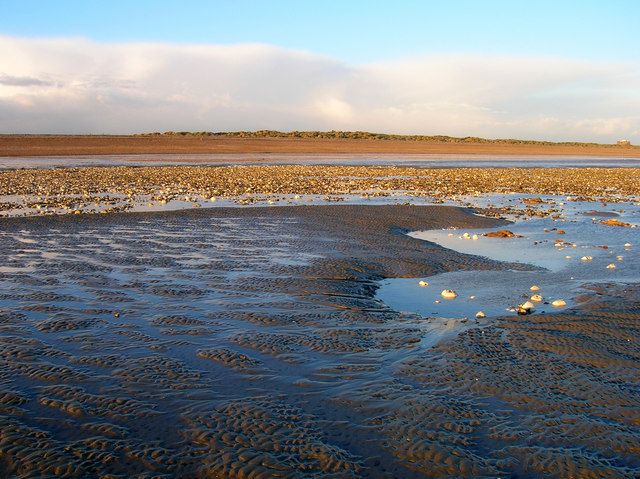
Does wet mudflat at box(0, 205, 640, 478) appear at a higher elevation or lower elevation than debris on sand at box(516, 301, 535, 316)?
lower

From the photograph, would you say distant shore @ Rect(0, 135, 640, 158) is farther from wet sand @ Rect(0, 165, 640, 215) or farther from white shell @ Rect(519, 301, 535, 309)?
white shell @ Rect(519, 301, 535, 309)

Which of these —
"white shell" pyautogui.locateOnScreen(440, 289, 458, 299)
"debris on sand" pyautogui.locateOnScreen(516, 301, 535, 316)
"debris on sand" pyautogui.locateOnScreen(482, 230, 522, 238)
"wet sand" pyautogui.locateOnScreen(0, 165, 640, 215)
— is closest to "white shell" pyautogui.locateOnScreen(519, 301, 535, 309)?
"debris on sand" pyautogui.locateOnScreen(516, 301, 535, 316)

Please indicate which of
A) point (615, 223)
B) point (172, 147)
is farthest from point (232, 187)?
point (172, 147)

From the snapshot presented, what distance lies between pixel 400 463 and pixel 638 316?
4.88m

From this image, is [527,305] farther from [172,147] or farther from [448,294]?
[172,147]

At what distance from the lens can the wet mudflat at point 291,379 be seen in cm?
458

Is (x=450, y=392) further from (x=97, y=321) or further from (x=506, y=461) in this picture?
(x=97, y=321)

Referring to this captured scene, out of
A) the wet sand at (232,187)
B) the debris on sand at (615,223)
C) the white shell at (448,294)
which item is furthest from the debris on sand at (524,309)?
the wet sand at (232,187)

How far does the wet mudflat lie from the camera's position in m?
4.58

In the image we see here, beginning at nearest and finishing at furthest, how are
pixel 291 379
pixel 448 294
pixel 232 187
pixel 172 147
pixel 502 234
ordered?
pixel 291 379
pixel 448 294
pixel 502 234
pixel 232 187
pixel 172 147

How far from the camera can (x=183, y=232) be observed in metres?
14.4

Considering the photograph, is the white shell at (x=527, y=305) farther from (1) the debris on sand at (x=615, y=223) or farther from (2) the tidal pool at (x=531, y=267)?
(1) the debris on sand at (x=615, y=223)

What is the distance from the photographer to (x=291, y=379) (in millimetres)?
5973

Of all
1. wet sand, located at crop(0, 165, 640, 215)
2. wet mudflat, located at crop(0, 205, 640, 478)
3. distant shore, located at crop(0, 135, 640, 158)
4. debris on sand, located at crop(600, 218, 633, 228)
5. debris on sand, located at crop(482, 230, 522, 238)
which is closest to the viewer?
wet mudflat, located at crop(0, 205, 640, 478)
